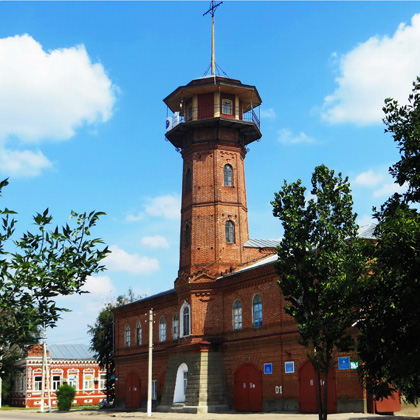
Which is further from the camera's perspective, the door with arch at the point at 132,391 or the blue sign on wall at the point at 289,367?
the door with arch at the point at 132,391

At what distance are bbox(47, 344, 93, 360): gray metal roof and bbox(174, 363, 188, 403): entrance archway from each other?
3132 cm

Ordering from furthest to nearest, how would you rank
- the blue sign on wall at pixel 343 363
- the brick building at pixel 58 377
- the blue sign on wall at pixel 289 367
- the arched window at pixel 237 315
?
the brick building at pixel 58 377 → the arched window at pixel 237 315 → the blue sign on wall at pixel 289 367 → the blue sign on wall at pixel 343 363

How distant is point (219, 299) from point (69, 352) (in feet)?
116

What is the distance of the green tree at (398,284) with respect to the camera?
13.5 m

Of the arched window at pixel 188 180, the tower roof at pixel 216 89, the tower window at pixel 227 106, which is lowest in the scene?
the arched window at pixel 188 180

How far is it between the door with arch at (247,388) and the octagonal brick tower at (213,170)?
242 inches

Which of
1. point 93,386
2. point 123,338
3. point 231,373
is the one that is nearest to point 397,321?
point 231,373

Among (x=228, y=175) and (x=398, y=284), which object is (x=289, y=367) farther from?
(x=398, y=284)

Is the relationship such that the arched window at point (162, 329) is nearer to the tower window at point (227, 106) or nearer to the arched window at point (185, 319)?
the arched window at point (185, 319)

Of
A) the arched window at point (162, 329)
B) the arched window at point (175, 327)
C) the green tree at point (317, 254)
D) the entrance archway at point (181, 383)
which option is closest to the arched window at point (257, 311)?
the entrance archway at point (181, 383)

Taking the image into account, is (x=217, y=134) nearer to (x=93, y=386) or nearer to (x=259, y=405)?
(x=259, y=405)

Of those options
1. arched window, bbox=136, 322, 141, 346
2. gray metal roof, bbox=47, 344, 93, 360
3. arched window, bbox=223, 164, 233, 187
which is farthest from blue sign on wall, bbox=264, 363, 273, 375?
gray metal roof, bbox=47, 344, 93, 360

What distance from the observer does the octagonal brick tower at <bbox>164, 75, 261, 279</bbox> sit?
36281 millimetres

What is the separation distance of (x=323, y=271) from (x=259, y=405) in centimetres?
1404
